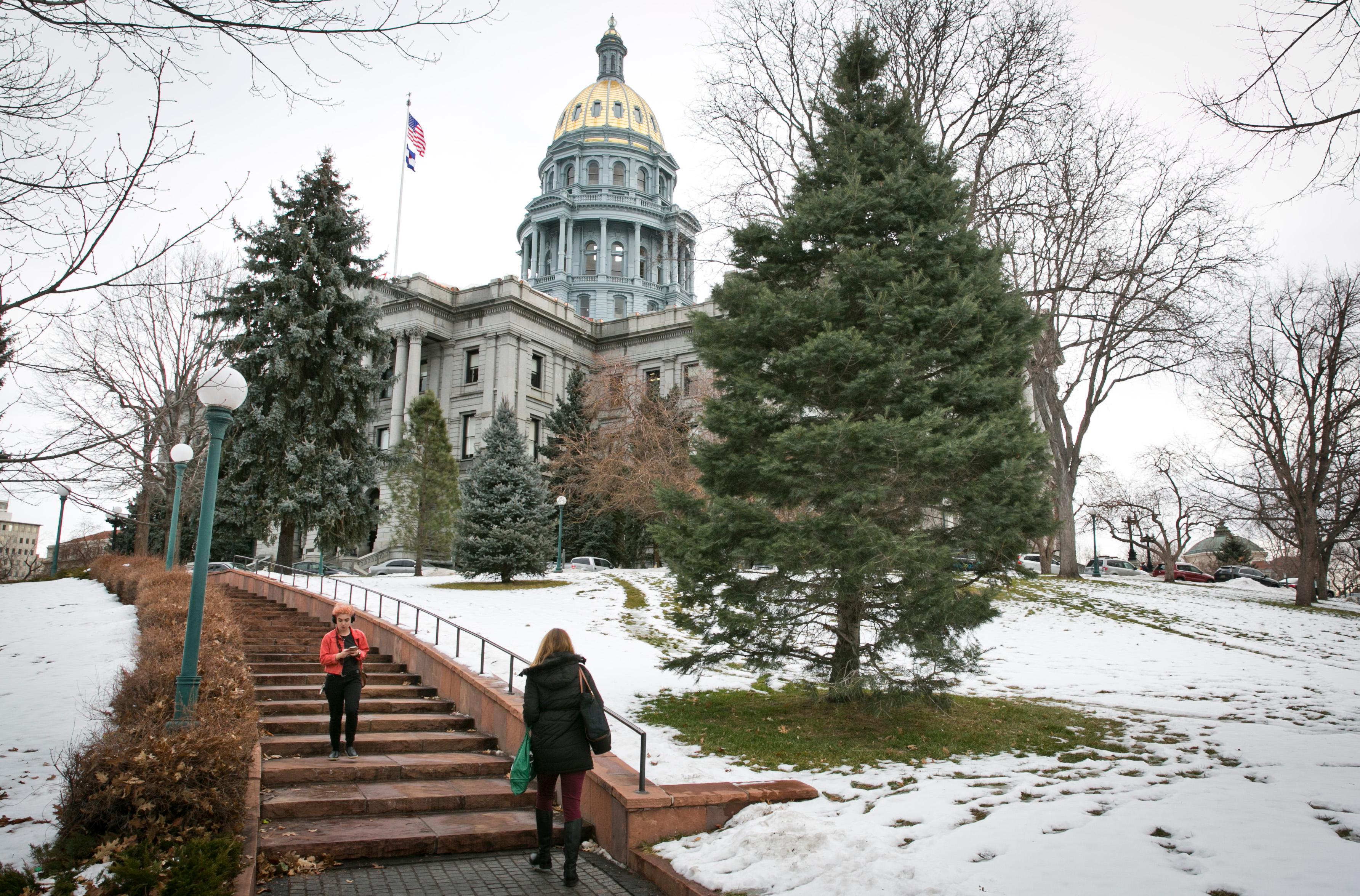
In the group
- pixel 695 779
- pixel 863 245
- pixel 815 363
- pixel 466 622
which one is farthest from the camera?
pixel 466 622

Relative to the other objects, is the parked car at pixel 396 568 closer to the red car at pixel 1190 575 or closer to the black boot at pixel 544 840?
the black boot at pixel 544 840

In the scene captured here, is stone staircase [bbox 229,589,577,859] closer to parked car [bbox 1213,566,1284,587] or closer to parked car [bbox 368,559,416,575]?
parked car [bbox 368,559,416,575]

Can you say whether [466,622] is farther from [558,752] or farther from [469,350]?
[469,350]

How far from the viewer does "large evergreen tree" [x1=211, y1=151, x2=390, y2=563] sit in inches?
1049

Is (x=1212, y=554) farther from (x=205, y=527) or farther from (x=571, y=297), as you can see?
(x=205, y=527)

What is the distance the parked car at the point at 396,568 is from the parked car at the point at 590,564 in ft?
22.4

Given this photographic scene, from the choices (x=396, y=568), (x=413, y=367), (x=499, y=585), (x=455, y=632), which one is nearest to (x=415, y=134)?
(x=413, y=367)

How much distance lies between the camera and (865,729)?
967 cm

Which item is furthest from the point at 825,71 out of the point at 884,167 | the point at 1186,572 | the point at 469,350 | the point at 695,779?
the point at 1186,572

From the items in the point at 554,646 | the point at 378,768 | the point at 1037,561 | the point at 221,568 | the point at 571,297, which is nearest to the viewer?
the point at 554,646

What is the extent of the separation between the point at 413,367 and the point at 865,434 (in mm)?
47619

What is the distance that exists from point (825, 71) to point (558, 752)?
1685cm

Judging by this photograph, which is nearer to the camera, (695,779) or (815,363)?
(695,779)

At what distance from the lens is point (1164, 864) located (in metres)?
5.22
